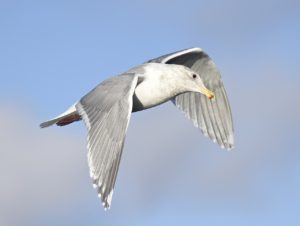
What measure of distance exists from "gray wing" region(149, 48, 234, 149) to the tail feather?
232 cm

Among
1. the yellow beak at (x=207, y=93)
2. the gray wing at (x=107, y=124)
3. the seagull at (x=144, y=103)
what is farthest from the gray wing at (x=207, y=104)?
the gray wing at (x=107, y=124)

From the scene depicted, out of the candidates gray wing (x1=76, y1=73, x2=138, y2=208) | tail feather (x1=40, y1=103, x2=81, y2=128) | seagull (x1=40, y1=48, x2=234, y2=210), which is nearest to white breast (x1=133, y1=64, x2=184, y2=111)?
seagull (x1=40, y1=48, x2=234, y2=210)

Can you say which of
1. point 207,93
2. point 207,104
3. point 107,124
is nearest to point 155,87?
point 207,93

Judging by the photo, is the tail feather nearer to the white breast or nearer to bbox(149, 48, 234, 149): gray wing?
the white breast

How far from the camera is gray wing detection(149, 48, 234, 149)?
16.4 m

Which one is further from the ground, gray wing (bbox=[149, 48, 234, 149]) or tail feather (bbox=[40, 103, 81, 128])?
tail feather (bbox=[40, 103, 81, 128])

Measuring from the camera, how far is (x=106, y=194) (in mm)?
11836

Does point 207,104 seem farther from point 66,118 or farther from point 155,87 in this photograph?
point 66,118

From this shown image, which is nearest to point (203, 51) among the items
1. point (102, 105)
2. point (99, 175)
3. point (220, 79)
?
point (220, 79)

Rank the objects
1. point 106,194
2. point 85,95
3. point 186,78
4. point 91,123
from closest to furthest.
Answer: point 106,194, point 91,123, point 85,95, point 186,78

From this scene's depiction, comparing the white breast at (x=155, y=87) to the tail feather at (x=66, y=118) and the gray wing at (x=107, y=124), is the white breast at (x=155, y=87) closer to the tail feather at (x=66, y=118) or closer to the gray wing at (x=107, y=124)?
the gray wing at (x=107, y=124)

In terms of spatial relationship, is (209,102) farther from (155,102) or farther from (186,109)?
(155,102)

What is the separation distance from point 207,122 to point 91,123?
13.3 ft

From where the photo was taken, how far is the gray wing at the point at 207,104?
16.4 m
